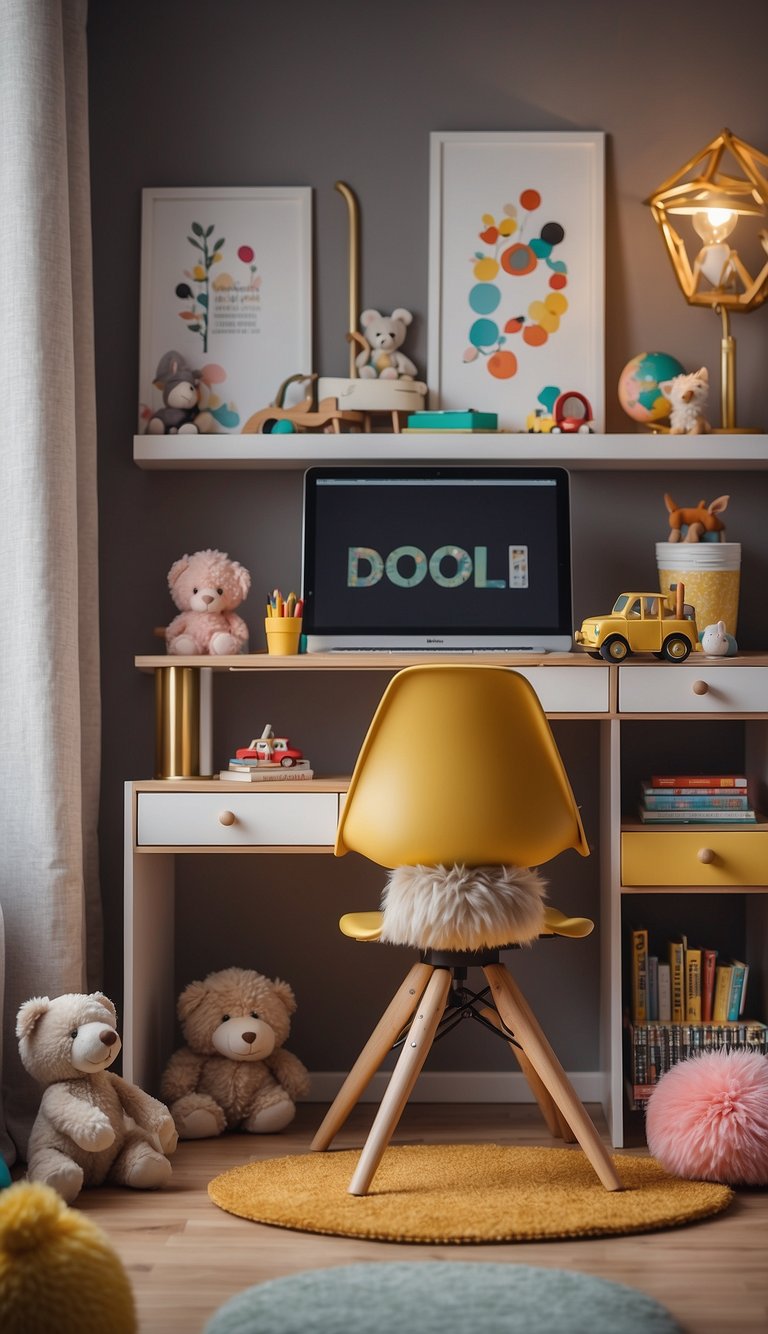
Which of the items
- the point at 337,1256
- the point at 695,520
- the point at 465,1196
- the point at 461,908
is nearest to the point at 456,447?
the point at 695,520

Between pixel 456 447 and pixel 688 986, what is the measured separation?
3.98ft

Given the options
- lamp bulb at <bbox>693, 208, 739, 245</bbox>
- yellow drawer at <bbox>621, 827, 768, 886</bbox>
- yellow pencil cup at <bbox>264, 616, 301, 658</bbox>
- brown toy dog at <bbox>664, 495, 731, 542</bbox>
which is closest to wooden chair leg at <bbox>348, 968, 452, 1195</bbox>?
yellow drawer at <bbox>621, 827, 768, 886</bbox>

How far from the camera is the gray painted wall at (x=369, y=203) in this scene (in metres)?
3.03

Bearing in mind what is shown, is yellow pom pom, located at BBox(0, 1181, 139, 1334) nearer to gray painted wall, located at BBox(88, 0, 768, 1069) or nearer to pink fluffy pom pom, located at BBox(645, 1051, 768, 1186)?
pink fluffy pom pom, located at BBox(645, 1051, 768, 1186)

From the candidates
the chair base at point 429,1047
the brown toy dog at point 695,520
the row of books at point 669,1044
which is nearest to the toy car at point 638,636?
the brown toy dog at point 695,520

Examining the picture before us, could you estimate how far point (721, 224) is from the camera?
9.66 feet

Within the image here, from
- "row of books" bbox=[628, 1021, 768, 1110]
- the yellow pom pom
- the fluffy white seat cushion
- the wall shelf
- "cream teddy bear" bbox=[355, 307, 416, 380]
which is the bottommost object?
"row of books" bbox=[628, 1021, 768, 1110]

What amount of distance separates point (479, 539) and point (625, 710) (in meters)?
0.49

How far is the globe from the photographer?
2.93 metres

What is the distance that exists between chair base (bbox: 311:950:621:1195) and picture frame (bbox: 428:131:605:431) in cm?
124

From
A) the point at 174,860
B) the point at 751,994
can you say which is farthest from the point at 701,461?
the point at 174,860

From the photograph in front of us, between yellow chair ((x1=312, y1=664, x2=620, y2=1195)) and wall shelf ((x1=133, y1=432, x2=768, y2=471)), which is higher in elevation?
wall shelf ((x1=133, y1=432, x2=768, y2=471))

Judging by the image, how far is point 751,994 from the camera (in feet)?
9.71

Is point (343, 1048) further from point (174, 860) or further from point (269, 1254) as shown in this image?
point (269, 1254)
